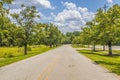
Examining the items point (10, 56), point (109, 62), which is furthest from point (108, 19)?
point (10, 56)

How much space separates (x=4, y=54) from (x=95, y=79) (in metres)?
35.1

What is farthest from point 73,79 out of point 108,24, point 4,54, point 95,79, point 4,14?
point 4,54

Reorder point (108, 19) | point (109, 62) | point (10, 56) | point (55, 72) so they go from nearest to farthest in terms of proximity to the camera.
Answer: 1. point (55, 72)
2. point (109, 62)
3. point (108, 19)
4. point (10, 56)

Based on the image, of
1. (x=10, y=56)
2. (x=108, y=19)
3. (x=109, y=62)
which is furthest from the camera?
(x=10, y=56)

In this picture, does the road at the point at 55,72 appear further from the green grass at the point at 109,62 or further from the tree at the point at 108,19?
the tree at the point at 108,19

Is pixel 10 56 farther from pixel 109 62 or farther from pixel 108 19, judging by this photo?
pixel 109 62

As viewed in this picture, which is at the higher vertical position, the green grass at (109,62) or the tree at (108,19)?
the tree at (108,19)

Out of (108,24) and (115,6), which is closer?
(108,24)

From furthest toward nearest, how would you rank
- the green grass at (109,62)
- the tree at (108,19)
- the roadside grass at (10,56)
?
1. the tree at (108,19)
2. the roadside grass at (10,56)
3. the green grass at (109,62)

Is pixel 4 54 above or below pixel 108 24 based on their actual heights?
below

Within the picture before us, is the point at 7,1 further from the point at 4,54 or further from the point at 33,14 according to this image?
the point at 33,14

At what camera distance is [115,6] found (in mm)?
43281

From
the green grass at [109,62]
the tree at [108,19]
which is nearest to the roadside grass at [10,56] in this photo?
the green grass at [109,62]

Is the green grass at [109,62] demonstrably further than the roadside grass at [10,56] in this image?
No
